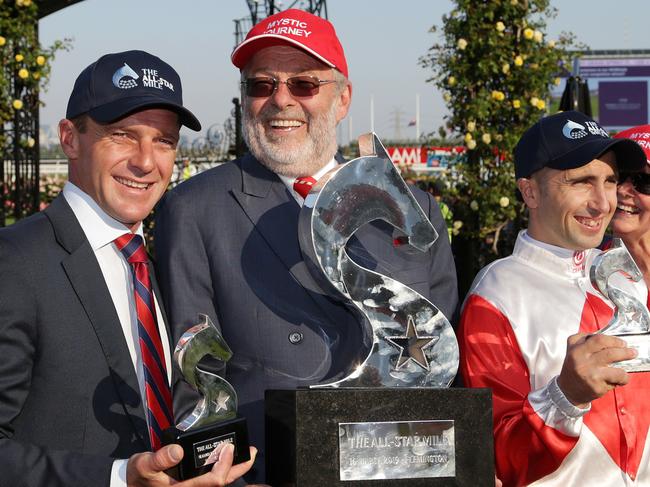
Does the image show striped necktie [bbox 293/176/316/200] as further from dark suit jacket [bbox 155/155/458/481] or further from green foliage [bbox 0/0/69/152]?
green foliage [bbox 0/0/69/152]

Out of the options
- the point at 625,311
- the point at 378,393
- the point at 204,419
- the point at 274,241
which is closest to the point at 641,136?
the point at 625,311

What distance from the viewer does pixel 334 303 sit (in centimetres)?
256

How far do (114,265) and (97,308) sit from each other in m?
0.18

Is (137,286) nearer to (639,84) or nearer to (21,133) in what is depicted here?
(21,133)

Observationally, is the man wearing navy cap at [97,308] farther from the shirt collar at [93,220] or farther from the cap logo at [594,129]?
the cap logo at [594,129]

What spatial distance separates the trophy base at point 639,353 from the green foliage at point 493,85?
623cm

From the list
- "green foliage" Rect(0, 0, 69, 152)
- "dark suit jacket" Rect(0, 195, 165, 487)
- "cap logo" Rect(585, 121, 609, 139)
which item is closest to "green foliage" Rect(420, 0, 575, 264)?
"green foliage" Rect(0, 0, 69, 152)

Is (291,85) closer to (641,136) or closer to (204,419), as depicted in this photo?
(204,419)

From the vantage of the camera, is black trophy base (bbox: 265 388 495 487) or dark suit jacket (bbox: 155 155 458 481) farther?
dark suit jacket (bbox: 155 155 458 481)

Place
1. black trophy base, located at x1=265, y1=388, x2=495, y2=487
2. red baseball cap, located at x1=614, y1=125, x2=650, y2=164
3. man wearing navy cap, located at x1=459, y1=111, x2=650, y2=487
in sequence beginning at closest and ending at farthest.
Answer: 1. black trophy base, located at x1=265, y1=388, x2=495, y2=487
2. man wearing navy cap, located at x1=459, y1=111, x2=650, y2=487
3. red baseball cap, located at x1=614, y1=125, x2=650, y2=164

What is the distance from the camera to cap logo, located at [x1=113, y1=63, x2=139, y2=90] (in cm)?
240

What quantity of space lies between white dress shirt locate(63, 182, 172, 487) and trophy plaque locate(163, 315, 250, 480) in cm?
36

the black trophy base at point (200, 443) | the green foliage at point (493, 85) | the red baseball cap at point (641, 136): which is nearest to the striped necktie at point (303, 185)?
the black trophy base at point (200, 443)

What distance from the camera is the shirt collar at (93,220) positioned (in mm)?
2389
